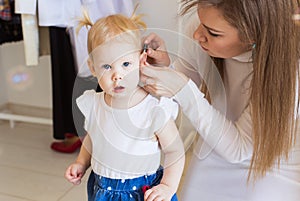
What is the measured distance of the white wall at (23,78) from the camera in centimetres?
202

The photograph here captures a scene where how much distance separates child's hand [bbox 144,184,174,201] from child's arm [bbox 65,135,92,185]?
148 millimetres

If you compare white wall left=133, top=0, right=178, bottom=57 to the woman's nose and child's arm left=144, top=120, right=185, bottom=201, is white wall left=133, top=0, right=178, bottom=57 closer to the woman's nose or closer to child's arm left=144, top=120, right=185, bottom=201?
the woman's nose

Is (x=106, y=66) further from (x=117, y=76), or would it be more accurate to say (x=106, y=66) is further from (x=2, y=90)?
(x=2, y=90)

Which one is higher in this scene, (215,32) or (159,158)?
(215,32)

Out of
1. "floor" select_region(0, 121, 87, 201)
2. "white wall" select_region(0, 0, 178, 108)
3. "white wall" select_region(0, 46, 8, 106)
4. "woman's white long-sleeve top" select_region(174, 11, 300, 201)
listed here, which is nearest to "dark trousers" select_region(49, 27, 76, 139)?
"floor" select_region(0, 121, 87, 201)

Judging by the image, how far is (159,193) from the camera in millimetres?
709

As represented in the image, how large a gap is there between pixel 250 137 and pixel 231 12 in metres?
0.23

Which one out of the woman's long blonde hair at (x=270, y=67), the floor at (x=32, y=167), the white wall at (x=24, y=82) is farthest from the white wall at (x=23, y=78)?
the woman's long blonde hair at (x=270, y=67)

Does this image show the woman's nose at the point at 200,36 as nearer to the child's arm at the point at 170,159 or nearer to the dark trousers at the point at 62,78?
the child's arm at the point at 170,159

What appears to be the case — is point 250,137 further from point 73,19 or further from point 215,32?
point 73,19

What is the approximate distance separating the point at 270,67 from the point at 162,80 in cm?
18

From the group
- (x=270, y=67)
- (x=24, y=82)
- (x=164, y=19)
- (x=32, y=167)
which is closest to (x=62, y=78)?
(x=32, y=167)

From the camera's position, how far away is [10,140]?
187 centimetres

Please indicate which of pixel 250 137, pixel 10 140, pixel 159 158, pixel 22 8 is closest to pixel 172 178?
pixel 159 158
